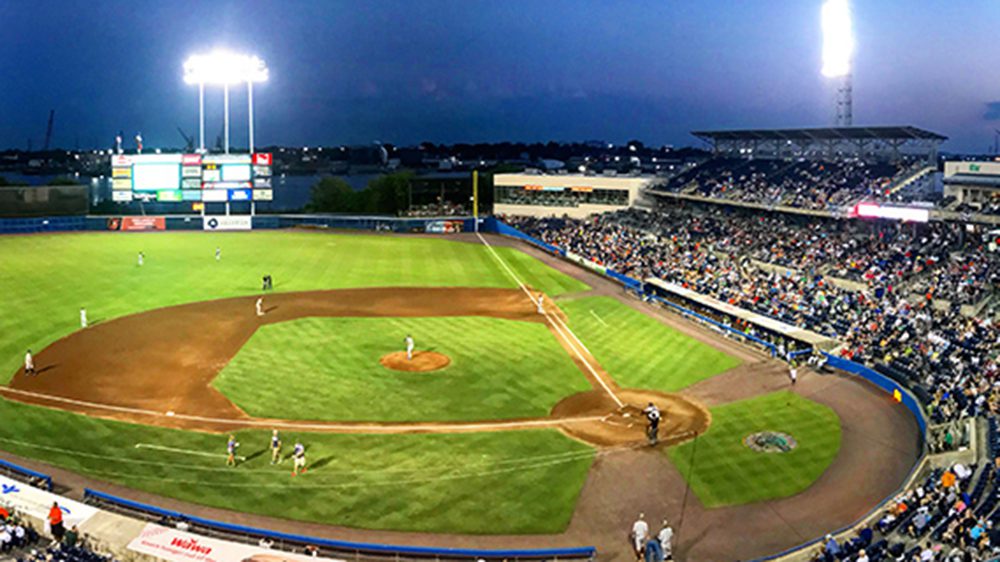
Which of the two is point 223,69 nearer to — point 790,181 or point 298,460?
point 790,181

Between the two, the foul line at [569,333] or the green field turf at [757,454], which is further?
the foul line at [569,333]

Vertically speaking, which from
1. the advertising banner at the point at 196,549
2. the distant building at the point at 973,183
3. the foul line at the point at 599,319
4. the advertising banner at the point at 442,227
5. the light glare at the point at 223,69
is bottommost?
the advertising banner at the point at 196,549

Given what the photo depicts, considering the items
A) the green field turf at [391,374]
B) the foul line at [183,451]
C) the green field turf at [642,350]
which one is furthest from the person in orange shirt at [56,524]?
the green field turf at [642,350]

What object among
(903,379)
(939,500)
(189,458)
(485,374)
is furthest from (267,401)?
(903,379)

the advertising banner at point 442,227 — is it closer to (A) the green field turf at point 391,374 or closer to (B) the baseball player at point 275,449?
(A) the green field turf at point 391,374

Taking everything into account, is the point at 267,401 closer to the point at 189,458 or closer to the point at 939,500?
the point at 189,458

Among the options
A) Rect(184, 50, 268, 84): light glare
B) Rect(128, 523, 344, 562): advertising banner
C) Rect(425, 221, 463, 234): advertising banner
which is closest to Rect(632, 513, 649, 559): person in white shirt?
Rect(128, 523, 344, 562): advertising banner

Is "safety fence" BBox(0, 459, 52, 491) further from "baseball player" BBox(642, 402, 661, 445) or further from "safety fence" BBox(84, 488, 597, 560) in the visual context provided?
"baseball player" BBox(642, 402, 661, 445)
